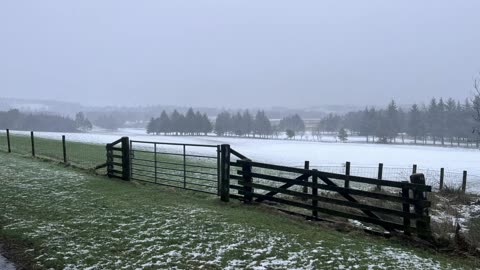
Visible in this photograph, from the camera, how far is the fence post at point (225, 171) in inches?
410

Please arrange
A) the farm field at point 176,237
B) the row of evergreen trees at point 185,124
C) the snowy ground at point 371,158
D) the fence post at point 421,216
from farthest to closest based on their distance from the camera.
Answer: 1. the row of evergreen trees at point 185,124
2. the snowy ground at point 371,158
3. the fence post at point 421,216
4. the farm field at point 176,237

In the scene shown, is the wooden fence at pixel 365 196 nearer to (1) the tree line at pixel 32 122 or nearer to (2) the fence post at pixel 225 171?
(2) the fence post at pixel 225 171

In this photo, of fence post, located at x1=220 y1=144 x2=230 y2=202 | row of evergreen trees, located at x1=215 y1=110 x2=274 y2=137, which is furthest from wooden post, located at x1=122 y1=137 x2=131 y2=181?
row of evergreen trees, located at x1=215 y1=110 x2=274 y2=137

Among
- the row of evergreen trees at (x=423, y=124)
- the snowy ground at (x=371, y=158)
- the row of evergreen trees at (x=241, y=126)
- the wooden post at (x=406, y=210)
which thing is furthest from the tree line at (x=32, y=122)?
the wooden post at (x=406, y=210)

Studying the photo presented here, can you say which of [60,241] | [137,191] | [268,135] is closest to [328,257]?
[60,241]

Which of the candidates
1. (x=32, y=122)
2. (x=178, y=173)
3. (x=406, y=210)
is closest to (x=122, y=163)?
(x=178, y=173)

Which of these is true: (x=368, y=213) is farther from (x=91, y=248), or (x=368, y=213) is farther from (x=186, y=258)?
(x=91, y=248)

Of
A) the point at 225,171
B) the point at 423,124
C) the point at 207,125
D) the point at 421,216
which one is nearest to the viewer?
the point at 421,216

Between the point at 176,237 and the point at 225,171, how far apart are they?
3571 mm

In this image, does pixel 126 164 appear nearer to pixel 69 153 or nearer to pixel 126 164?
pixel 126 164

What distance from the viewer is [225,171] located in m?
10.5

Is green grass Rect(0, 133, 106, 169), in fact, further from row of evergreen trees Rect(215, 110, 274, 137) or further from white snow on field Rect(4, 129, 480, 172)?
row of evergreen trees Rect(215, 110, 274, 137)

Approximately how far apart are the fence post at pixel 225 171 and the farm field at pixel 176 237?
32cm

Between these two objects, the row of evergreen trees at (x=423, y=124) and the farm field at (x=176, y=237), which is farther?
the row of evergreen trees at (x=423, y=124)
